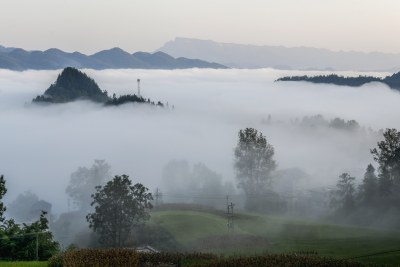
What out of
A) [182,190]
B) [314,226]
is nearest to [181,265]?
[314,226]

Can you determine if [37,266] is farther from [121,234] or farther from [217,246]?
[121,234]

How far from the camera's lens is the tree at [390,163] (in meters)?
101

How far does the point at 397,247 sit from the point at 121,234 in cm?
3676

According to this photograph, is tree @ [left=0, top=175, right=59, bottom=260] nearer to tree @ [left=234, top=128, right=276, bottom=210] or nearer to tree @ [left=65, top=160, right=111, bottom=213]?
tree @ [left=234, top=128, right=276, bottom=210]

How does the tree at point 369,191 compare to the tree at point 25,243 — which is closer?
the tree at point 25,243

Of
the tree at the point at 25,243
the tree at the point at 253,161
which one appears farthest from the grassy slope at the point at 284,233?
the tree at the point at 253,161

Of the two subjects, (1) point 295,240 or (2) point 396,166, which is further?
(2) point 396,166

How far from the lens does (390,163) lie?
335ft

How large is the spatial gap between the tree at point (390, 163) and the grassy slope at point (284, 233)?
1931 centimetres

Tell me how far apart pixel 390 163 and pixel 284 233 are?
104ft

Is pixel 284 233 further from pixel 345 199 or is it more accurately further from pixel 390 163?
pixel 390 163

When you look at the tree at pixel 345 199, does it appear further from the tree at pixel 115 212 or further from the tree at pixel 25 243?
the tree at pixel 25 243

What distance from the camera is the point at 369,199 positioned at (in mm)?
104062

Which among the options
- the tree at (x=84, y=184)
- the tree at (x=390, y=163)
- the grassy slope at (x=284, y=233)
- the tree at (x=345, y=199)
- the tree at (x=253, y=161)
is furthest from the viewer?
the tree at (x=84, y=184)
